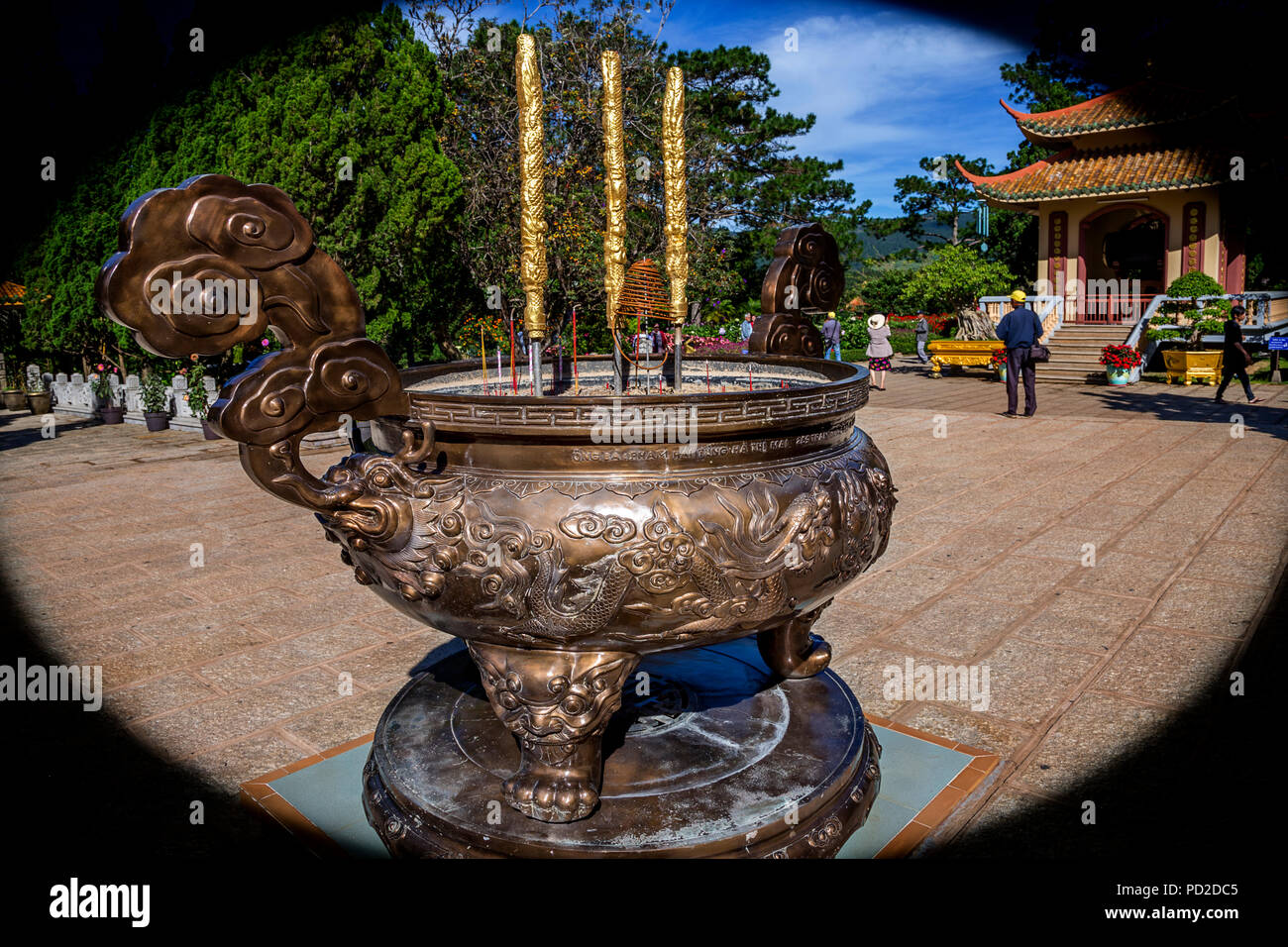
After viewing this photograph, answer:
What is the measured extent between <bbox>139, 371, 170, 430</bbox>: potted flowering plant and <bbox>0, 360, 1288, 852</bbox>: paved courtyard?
177 inches

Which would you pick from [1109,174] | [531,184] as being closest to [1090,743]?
[531,184]

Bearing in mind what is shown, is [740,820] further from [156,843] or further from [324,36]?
[324,36]

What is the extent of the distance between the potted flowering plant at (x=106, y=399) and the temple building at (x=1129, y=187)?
1874 centimetres

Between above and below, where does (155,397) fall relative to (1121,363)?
below

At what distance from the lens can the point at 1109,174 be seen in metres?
20.2

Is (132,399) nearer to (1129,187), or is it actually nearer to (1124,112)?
(1129,187)

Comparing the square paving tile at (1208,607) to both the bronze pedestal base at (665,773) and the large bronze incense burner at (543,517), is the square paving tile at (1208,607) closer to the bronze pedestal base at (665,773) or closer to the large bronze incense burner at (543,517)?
the bronze pedestal base at (665,773)

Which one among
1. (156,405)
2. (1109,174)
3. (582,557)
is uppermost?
(1109,174)

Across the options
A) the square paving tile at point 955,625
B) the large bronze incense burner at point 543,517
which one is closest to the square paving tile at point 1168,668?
the square paving tile at point 955,625

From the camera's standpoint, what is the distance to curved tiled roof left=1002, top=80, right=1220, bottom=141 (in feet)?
64.3

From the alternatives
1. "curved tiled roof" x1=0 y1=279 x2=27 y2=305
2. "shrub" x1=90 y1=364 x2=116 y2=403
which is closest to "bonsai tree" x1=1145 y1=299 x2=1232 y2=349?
"shrub" x1=90 y1=364 x2=116 y2=403

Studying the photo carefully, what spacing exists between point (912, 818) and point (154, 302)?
215cm

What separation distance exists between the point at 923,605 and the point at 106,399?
14186 mm

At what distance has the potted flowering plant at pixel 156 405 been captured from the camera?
12.3m
